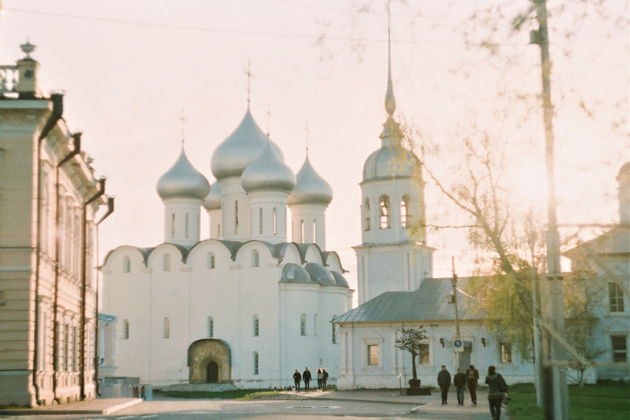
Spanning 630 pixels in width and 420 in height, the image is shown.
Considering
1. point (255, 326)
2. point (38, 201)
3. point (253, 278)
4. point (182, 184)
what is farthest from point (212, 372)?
point (38, 201)

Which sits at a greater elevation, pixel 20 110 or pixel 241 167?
pixel 241 167

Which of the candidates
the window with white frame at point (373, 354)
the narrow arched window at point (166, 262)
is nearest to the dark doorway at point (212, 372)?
the narrow arched window at point (166, 262)

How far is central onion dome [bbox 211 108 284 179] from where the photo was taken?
76438 mm

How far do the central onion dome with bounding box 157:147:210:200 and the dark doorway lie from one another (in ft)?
43.6

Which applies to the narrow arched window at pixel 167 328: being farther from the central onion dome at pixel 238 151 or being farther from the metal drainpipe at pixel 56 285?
the metal drainpipe at pixel 56 285

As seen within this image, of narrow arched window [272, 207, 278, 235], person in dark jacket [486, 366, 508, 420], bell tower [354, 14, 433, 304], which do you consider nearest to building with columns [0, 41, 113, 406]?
person in dark jacket [486, 366, 508, 420]

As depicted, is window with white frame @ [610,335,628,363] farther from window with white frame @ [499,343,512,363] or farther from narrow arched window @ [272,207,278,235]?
narrow arched window @ [272,207,278,235]

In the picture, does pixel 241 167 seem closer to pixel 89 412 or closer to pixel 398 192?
pixel 398 192

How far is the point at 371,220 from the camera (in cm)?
6788

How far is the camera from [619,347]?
2069 inches

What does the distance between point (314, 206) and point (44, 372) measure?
2066 inches

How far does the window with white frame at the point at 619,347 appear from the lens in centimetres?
5209

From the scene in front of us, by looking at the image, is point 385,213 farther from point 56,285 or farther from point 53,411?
point 53,411

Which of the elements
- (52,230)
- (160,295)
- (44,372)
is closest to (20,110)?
(52,230)
